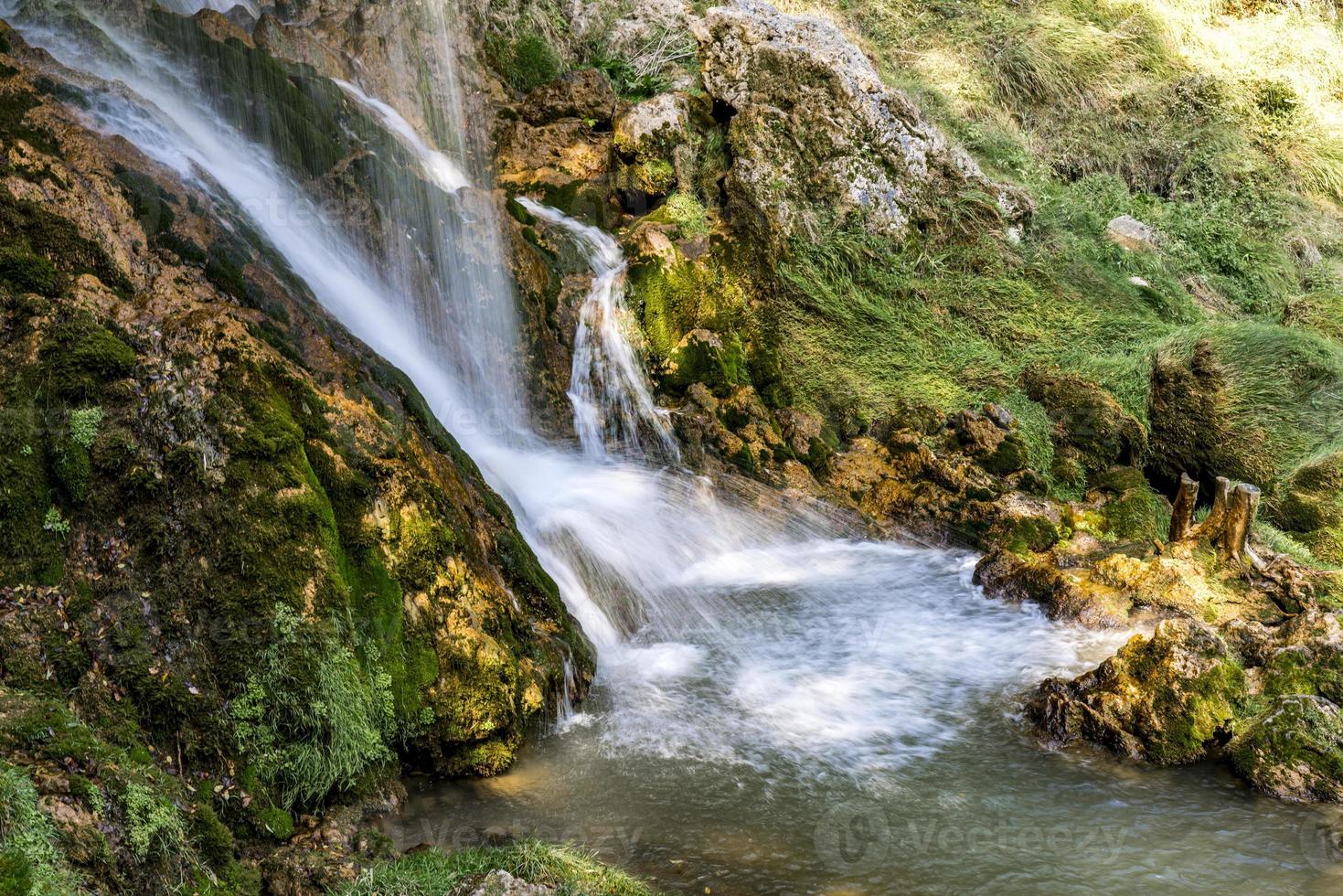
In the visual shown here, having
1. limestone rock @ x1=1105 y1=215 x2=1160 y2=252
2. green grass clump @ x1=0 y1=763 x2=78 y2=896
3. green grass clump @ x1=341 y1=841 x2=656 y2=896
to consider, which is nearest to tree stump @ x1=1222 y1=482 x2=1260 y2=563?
green grass clump @ x1=341 y1=841 x2=656 y2=896

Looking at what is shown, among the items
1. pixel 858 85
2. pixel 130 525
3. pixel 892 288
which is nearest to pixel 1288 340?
pixel 892 288

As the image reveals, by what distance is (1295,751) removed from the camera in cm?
477

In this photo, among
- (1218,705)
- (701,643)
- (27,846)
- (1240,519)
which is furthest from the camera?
(1240,519)

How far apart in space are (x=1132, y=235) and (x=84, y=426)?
12.7 m

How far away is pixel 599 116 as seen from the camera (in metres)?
11.0

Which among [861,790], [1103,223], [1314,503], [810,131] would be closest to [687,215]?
[810,131]

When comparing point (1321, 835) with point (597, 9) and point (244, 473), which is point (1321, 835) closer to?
point (244, 473)

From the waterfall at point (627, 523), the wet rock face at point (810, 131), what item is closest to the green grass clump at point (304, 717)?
the waterfall at point (627, 523)

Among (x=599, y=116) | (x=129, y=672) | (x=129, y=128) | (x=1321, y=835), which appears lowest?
(x=1321, y=835)

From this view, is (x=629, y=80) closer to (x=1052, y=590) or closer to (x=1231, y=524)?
(x=1052, y=590)

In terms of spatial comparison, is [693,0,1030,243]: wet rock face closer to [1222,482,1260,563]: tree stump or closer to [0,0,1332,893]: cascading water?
[0,0,1332,893]: cascading water

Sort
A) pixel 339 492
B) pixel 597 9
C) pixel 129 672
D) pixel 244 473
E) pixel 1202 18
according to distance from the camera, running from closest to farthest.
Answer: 1. pixel 129 672
2. pixel 244 473
3. pixel 339 492
4. pixel 597 9
5. pixel 1202 18

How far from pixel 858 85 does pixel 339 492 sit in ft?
29.0

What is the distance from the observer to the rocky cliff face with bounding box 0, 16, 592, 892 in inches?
139
